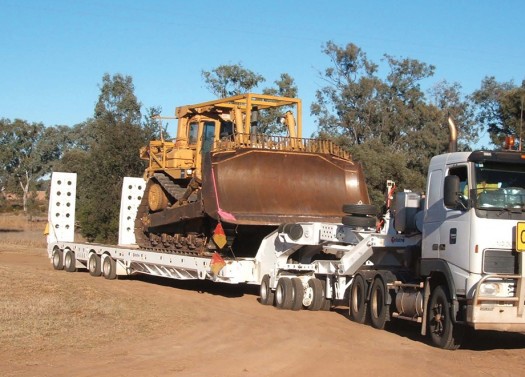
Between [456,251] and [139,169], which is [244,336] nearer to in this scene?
[456,251]

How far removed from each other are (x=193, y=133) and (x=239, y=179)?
3.39 m

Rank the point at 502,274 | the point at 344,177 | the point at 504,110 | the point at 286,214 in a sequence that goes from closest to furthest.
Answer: the point at 502,274
the point at 286,214
the point at 344,177
the point at 504,110

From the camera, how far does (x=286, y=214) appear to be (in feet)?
53.6

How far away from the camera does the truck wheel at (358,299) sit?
13.0 meters

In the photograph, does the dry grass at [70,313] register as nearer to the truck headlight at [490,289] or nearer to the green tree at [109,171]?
the truck headlight at [490,289]

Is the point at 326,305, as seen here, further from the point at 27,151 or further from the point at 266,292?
the point at 27,151

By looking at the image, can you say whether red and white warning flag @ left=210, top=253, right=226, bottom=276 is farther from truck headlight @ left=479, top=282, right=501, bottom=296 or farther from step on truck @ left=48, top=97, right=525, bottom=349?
truck headlight @ left=479, top=282, right=501, bottom=296

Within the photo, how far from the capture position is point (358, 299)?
43.6 feet

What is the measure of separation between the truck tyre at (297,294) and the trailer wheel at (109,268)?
24.7 feet

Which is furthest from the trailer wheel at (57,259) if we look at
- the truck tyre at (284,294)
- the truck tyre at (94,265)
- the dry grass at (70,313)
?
the truck tyre at (284,294)

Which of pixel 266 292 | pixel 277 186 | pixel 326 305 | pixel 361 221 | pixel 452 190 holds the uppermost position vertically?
pixel 277 186

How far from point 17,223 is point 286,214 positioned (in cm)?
4663

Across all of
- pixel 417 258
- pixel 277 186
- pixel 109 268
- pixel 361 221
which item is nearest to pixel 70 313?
pixel 361 221

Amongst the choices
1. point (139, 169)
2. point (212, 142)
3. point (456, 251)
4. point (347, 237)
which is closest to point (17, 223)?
point (139, 169)
